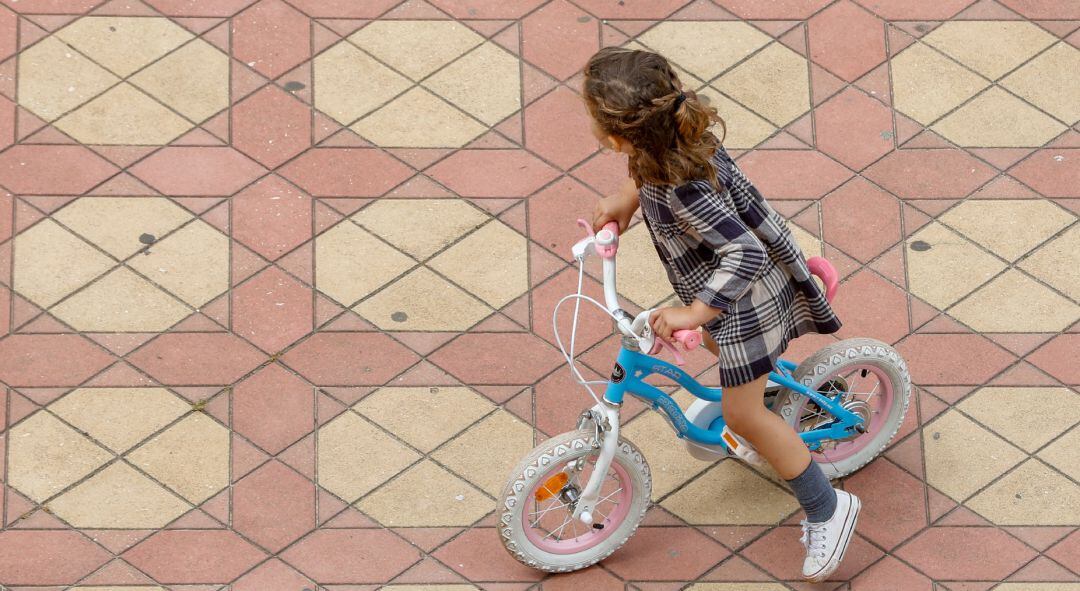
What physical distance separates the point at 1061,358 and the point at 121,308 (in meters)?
3.50

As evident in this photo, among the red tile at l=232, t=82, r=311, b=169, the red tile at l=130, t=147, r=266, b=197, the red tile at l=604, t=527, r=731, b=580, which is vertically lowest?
the red tile at l=604, t=527, r=731, b=580

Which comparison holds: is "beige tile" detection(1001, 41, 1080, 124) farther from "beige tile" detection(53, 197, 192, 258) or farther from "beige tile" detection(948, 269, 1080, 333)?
"beige tile" detection(53, 197, 192, 258)

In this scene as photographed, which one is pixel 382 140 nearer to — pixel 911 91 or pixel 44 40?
pixel 44 40

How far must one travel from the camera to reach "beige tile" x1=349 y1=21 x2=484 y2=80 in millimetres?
6848

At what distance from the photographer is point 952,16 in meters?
7.04

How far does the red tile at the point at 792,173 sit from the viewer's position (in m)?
6.40

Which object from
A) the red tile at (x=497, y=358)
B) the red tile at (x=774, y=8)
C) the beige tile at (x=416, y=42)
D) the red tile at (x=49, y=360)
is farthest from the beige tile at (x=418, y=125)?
the red tile at (x=49, y=360)

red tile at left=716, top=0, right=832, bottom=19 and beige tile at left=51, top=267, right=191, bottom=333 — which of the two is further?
red tile at left=716, top=0, right=832, bottom=19

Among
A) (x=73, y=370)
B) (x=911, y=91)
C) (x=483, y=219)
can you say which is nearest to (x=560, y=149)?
(x=483, y=219)

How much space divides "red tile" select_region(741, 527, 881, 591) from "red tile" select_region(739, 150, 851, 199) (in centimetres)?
158

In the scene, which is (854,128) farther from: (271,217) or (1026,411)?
(271,217)

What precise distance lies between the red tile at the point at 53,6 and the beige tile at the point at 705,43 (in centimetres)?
245

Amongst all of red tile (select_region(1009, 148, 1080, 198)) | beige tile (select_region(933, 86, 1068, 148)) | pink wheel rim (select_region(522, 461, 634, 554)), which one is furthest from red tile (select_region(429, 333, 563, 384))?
red tile (select_region(1009, 148, 1080, 198))

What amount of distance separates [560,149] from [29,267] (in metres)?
2.14
